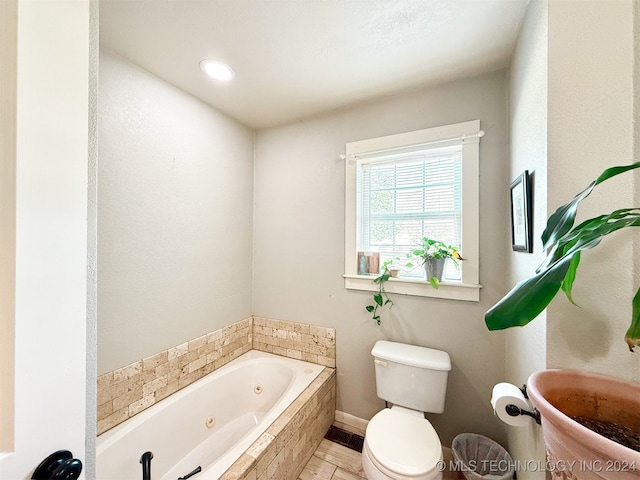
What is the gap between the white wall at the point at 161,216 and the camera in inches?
54.2

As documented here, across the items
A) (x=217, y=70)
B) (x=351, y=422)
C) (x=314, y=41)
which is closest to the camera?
(x=314, y=41)

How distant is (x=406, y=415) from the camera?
4.87ft

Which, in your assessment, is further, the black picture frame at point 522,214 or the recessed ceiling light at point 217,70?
the recessed ceiling light at point 217,70

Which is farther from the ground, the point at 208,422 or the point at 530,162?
the point at 530,162

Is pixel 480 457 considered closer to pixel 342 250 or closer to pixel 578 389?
pixel 578 389

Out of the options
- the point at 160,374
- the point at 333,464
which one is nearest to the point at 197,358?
the point at 160,374

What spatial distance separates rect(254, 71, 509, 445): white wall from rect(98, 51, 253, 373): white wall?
32 centimetres

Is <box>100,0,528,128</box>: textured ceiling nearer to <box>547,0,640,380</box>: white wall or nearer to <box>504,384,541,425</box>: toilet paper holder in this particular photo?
<box>547,0,640,380</box>: white wall

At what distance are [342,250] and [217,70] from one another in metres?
1.45

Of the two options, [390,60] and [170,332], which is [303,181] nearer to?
[390,60]

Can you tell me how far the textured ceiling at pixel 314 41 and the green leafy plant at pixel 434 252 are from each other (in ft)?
3.50

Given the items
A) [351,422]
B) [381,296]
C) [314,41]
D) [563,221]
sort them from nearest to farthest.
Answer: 1. [563,221]
2. [314,41]
3. [381,296]
4. [351,422]

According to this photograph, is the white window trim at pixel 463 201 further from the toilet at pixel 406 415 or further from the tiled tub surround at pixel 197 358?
the tiled tub surround at pixel 197 358

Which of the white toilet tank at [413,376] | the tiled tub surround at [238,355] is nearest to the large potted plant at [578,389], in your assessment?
the white toilet tank at [413,376]
